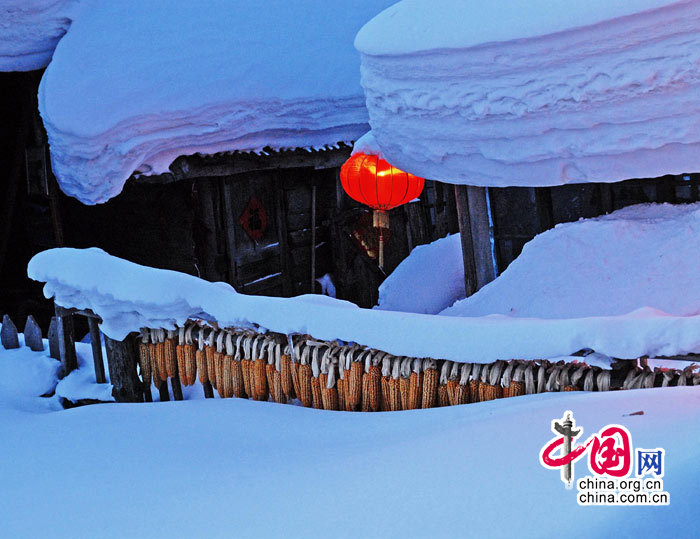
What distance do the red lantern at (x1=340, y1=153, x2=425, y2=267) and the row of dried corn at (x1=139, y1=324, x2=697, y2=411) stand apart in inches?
139

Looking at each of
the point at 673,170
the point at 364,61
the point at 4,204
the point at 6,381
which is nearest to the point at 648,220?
the point at 673,170

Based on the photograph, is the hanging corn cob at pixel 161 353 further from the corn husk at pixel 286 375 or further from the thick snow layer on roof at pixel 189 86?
the thick snow layer on roof at pixel 189 86

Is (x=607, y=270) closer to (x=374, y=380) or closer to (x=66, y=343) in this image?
(x=374, y=380)

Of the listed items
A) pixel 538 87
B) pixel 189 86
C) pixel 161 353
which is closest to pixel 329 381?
pixel 161 353

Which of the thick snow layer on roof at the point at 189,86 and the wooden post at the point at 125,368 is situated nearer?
the wooden post at the point at 125,368

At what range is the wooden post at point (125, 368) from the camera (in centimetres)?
440

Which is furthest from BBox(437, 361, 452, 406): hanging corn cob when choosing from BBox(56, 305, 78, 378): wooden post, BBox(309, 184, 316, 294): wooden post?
BBox(309, 184, 316, 294): wooden post

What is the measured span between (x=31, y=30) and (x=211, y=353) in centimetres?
581

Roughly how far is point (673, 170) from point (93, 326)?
10.9ft

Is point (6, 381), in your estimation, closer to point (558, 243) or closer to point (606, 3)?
point (558, 243)

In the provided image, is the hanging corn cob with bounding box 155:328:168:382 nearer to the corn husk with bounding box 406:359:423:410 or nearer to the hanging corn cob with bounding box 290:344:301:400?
the hanging corn cob with bounding box 290:344:301:400

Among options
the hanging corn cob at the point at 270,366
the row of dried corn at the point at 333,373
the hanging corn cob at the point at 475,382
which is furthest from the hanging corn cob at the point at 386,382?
the hanging corn cob at the point at 270,366

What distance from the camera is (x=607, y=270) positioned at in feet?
17.3
